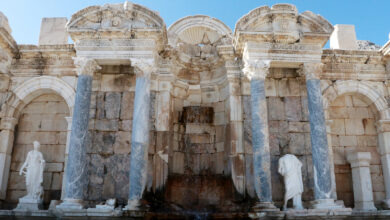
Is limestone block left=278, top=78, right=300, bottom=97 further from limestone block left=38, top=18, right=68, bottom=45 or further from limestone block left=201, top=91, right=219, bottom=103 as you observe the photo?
limestone block left=38, top=18, right=68, bottom=45

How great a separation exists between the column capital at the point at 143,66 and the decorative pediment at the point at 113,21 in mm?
754

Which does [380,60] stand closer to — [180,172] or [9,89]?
[180,172]

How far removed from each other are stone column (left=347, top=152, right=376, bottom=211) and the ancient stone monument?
9.17 meters

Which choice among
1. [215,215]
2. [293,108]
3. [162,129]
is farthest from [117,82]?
[293,108]

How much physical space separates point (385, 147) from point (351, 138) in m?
0.99

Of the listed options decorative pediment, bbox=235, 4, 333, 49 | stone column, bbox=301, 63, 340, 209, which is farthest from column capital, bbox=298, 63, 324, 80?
decorative pediment, bbox=235, 4, 333, 49

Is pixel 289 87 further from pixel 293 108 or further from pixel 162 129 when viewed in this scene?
pixel 162 129

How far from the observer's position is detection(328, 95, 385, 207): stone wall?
11203mm

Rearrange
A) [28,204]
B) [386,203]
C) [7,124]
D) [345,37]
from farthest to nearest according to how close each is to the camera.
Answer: [345,37]
[7,124]
[386,203]
[28,204]

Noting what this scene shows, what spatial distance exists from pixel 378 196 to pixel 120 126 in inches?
319

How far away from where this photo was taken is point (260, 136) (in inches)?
386

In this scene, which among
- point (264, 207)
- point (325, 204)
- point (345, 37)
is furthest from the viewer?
point (345, 37)

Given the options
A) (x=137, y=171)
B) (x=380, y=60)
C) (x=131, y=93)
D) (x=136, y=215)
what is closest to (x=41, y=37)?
(x=131, y=93)

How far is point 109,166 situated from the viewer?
1060 centimetres
